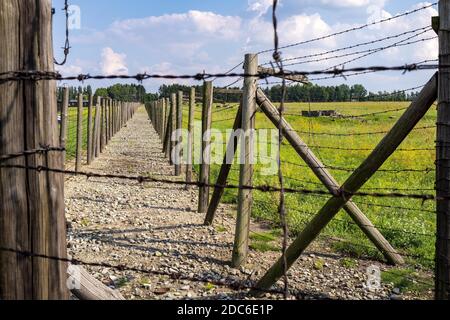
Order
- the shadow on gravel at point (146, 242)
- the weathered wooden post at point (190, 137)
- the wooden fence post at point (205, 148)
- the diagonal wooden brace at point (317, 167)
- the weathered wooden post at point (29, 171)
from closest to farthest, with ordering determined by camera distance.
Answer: the weathered wooden post at point (29, 171) < the diagonal wooden brace at point (317, 167) < the shadow on gravel at point (146, 242) < the wooden fence post at point (205, 148) < the weathered wooden post at point (190, 137)

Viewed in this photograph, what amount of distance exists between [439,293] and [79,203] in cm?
791

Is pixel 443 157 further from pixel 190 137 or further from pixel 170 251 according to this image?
pixel 190 137

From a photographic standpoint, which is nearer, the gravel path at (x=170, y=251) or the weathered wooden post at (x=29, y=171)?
the weathered wooden post at (x=29, y=171)

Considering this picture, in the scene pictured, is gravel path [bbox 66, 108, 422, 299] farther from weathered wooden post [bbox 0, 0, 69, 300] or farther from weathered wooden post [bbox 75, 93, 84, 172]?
weathered wooden post [bbox 75, 93, 84, 172]

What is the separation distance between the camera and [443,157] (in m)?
3.00

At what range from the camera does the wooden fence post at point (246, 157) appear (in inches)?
228

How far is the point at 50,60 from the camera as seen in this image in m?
2.50

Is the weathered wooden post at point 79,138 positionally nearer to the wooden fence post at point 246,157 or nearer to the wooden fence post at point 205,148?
the wooden fence post at point 205,148

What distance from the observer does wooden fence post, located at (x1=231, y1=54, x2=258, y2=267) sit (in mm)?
5793

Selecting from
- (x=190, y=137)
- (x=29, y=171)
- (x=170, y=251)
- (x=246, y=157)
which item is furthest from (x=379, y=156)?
(x=190, y=137)

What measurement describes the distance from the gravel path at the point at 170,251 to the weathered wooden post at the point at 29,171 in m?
1.90

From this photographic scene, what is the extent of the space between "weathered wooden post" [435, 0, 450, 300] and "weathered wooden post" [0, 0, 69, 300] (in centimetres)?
234

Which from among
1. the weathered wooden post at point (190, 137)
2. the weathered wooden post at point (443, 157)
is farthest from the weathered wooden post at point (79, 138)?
the weathered wooden post at point (443, 157)

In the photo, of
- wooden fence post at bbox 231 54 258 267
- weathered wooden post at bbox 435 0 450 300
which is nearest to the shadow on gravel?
wooden fence post at bbox 231 54 258 267
